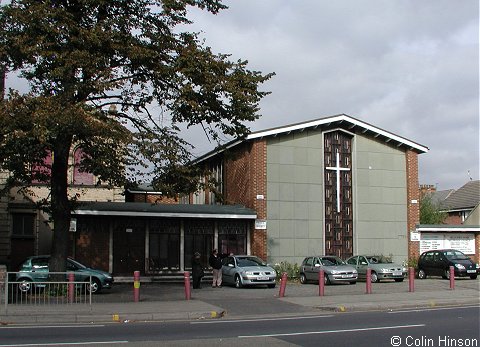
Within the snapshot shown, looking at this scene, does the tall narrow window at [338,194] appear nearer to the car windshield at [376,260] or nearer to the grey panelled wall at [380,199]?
the grey panelled wall at [380,199]

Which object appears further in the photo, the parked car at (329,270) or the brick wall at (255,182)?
the brick wall at (255,182)

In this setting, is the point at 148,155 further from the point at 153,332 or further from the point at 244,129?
the point at 153,332

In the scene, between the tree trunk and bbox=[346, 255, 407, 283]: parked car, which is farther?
bbox=[346, 255, 407, 283]: parked car

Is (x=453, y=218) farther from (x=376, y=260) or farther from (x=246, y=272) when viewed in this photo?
(x=246, y=272)

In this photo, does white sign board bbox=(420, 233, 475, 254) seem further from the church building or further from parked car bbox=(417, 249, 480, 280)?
parked car bbox=(417, 249, 480, 280)

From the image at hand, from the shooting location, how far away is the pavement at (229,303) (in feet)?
54.0

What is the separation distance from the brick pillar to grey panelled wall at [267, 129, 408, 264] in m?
0.24

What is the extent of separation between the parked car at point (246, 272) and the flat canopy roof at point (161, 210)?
4003 mm

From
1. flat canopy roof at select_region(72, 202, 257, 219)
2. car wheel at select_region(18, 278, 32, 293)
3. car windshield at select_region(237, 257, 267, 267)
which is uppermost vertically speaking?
flat canopy roof at select_region(72, 202, 257, 219)

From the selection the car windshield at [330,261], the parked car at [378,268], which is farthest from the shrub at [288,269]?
the car windshield at [330,261]

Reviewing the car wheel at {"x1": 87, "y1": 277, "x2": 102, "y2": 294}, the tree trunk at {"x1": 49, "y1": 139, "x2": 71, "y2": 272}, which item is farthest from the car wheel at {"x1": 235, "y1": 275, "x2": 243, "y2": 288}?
the tree trunk at {"x1": 49, "y1": 139, "x2": 71, "y2": 272}

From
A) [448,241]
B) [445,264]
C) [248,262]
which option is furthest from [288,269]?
[448,241]

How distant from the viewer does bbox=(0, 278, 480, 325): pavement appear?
54.0 feet

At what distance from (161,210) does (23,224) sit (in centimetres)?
955
